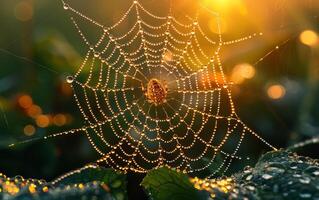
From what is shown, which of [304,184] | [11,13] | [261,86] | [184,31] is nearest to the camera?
[304,184]

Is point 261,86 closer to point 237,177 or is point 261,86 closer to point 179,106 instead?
point 179,106

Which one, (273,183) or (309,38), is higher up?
(309,38)

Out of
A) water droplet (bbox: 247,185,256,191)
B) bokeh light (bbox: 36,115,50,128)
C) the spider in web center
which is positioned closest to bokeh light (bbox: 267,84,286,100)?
the spider in web center

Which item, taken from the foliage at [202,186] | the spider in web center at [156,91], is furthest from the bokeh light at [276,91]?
the foliage at [202,186]

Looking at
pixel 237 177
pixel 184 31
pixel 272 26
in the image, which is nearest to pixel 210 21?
pixel 184 31

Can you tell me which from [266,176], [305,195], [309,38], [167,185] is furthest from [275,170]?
[309,38]

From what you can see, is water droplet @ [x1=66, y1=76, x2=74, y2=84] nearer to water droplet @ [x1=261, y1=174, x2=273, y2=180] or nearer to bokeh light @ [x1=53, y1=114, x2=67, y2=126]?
bokeh light @ [x1=53, y1=114, x2=67, y2=126]

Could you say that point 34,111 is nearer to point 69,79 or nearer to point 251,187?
point 69,79
